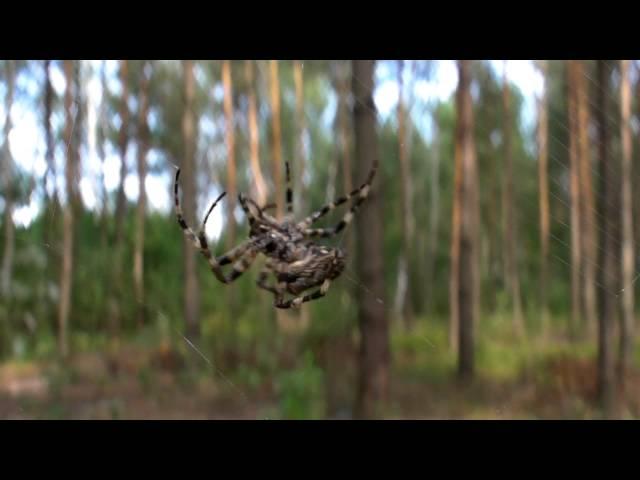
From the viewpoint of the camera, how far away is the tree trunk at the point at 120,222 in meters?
2.85

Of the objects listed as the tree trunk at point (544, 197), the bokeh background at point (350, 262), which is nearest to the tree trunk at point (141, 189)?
the bokeh background at point (350, 262)

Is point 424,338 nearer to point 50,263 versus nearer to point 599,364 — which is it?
point 599,364

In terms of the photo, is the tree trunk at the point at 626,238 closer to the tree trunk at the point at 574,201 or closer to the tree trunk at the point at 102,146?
the tree trunk at the point at 574,201

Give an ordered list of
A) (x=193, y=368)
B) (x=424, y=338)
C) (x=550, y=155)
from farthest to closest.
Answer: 1. (x=193, y=368)
2. (x=424, y=338)
3. (x=550, y=155)

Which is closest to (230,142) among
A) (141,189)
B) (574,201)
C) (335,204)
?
(141,189)

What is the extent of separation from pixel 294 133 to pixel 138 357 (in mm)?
1868

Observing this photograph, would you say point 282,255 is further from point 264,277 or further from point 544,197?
point 544,197

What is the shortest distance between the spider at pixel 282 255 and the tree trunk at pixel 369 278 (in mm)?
518

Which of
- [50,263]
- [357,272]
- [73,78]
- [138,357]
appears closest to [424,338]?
[357,272]

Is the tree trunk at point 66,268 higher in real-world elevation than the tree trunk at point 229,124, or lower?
lower

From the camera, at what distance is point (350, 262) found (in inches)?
67.5

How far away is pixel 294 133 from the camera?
3445mm

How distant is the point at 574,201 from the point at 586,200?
49mm

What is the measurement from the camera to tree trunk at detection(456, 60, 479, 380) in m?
2.34
